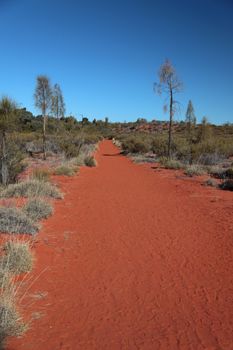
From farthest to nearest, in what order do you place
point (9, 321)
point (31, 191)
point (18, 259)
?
point (31, 191), point (18, 259), point (9, 321)

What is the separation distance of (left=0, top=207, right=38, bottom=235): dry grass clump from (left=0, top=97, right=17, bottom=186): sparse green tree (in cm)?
523

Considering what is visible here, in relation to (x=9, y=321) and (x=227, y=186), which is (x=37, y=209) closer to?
(x=9, y=321)

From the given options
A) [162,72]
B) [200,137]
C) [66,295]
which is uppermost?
[162,72]

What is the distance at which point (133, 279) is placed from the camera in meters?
5.23

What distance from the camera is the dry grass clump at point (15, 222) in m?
7.05

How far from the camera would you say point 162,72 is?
24.0 m

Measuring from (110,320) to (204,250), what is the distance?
125 inches

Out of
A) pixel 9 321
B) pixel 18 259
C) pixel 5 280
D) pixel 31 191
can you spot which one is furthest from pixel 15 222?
pixel 9 321

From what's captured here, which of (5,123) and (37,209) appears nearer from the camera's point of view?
(37,209)

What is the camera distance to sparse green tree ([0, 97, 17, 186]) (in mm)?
12719

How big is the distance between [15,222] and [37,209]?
54.2 inches

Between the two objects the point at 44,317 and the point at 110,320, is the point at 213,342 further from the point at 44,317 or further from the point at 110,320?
the point at 44,317

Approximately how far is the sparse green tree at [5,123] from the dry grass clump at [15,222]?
5.23m

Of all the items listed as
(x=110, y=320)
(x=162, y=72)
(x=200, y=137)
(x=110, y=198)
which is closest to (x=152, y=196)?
(x=110, y=198)
